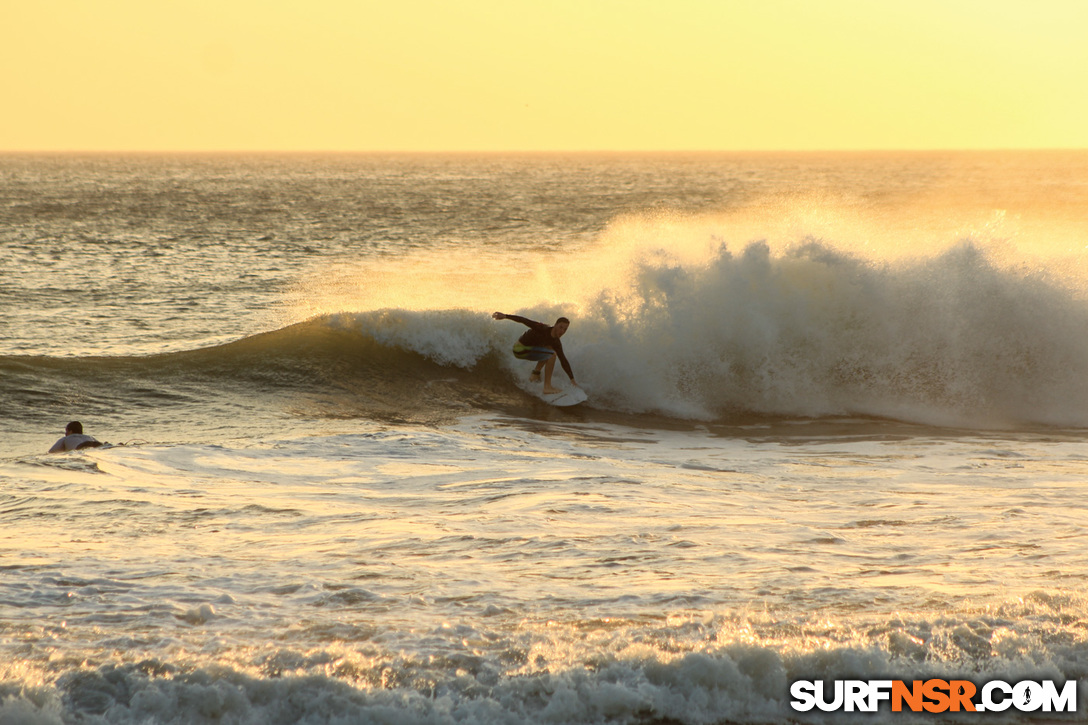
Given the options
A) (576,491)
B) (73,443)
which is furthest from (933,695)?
(73,443)

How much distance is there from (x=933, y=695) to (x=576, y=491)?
12.6 ft

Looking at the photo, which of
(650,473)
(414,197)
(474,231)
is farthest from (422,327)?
(414,197)

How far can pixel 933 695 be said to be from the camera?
4570 millimetres

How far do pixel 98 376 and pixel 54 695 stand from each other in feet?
33.1

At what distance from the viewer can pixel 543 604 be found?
5.42 metres

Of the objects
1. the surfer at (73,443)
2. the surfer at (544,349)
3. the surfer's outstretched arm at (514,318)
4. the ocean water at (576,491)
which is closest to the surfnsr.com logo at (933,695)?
the ocean water at (576,491)

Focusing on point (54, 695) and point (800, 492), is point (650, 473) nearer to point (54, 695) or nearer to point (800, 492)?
point (800, 492)

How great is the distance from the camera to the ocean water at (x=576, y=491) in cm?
464

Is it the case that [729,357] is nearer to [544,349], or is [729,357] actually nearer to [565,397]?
[565,397]

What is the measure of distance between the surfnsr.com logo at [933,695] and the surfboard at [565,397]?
8803 mm

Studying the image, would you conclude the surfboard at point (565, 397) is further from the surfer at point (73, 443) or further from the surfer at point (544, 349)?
the surfer at point (73, 443)

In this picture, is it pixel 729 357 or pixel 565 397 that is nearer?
pixel 565 397

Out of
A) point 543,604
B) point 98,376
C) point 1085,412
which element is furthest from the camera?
point 98,376

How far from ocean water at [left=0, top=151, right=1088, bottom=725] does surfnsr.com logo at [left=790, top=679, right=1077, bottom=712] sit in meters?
0.06
